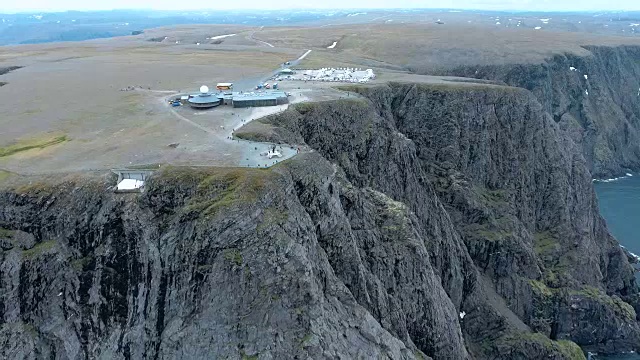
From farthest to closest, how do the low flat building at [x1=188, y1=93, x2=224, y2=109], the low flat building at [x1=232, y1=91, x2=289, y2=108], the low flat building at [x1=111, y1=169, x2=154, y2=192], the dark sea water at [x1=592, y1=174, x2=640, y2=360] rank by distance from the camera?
the dark sea water at [x1=592, y1=174, x2=640, y2=360]
the low flat building at [x1=232, y1=91, x2=289, y2=108]
the low flat building at [x1=188, y1=93, x2=224, y2=109]
the low flat building at [x1=111, y1=169, x2=154, y2=192]

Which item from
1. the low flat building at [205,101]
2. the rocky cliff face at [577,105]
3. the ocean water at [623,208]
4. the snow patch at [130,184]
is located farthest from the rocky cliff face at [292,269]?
the rocky cliff face at [577,105]

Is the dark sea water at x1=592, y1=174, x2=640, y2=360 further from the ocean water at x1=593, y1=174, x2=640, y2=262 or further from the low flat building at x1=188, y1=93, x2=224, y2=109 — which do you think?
the low flat building at x1=188, y1=93, x2=224, y2=109

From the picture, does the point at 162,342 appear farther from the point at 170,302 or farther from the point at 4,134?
the point at 4,134

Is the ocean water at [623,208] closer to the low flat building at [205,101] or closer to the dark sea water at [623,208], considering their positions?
the dark sea water at [623,208]

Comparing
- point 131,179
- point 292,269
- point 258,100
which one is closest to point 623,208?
point 258,100

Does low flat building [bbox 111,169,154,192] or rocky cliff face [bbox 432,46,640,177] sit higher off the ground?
low flat building [bbox 111,169,154,192]

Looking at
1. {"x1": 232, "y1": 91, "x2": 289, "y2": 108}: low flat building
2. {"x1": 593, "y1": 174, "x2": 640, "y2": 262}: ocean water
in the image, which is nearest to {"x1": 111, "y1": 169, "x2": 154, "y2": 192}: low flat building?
{"x1": 232, "y1": 91, "x2": 289, "y2": 108}: low flat building
